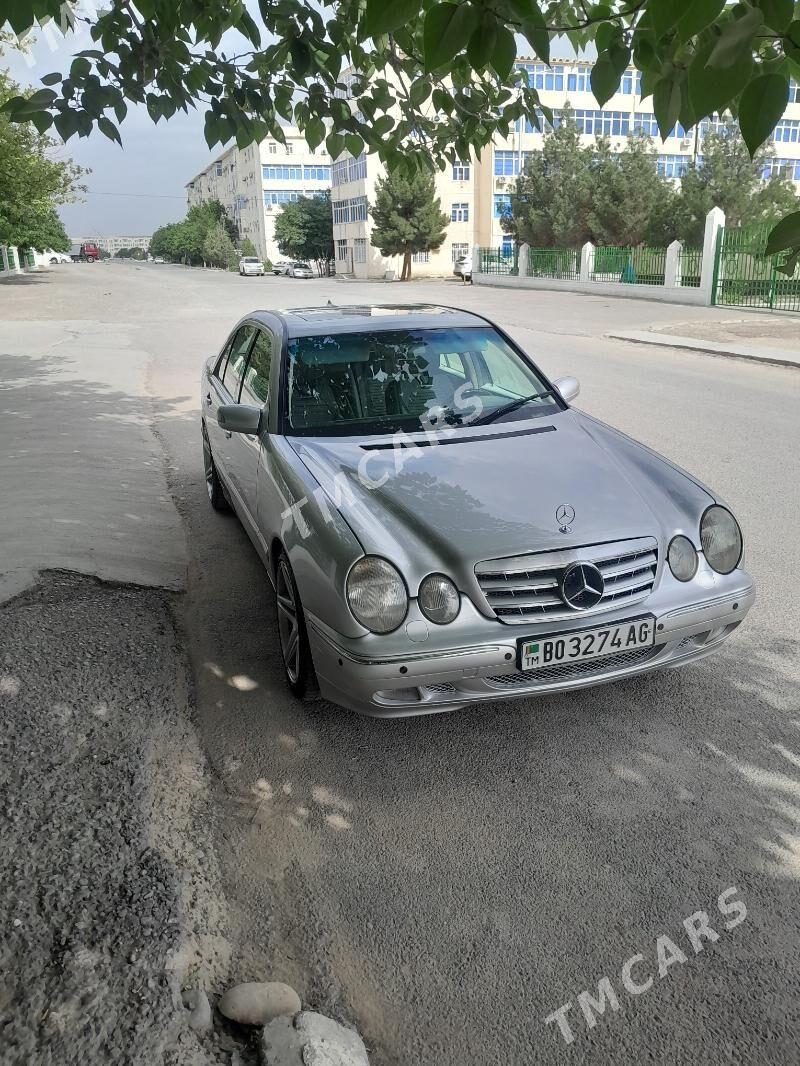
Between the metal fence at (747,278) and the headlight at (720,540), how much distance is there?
23.4 m

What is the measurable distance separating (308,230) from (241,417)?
266 feet

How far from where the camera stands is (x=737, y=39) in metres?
1.42

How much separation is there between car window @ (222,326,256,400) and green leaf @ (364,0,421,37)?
3.67 metres

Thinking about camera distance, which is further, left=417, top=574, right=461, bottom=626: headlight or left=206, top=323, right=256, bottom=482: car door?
left=206, top=323, right=256, bottom=482: car door

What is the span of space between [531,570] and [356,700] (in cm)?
82

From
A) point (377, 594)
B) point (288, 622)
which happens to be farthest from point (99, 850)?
point (288, 622)

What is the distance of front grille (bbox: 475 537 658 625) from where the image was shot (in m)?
3.07

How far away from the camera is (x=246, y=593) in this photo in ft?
16.2

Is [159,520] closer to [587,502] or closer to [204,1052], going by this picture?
[587,502]

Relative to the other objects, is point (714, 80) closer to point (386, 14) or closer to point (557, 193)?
point (386, 14)

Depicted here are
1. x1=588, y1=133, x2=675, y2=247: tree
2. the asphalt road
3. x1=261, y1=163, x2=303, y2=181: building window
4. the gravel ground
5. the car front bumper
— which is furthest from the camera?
x1=261, y1=163, x2=303, y2=181: building window

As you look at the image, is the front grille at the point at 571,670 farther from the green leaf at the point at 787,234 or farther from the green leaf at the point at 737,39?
the green leaf at the point at 737,39

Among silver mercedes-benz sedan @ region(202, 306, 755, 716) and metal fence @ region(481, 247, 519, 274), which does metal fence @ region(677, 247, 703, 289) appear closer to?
metal fence @ region(481, 247, 519, 274)

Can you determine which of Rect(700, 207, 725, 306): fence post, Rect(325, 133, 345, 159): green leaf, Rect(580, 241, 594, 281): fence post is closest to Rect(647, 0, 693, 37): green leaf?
Rect(325, 133, 345, 159): green leaf
